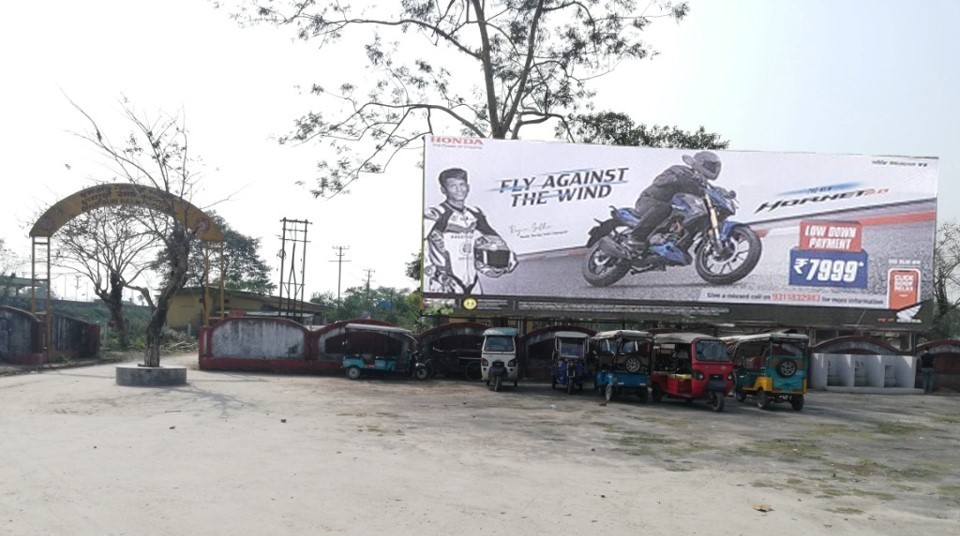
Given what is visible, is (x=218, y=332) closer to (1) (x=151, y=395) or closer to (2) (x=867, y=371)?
(1) (x=151, y=395)

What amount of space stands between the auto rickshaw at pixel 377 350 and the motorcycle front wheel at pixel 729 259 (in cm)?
1077

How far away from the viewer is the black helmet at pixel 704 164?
1114 inches

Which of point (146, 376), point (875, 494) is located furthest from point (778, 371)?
point (146, 376)

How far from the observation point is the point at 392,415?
625 inches

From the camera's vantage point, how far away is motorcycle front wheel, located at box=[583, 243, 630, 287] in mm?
27891

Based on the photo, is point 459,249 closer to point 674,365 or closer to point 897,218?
point 674,365

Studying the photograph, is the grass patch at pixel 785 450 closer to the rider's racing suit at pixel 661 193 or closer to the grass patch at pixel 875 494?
the grass patch at pixel 875 494

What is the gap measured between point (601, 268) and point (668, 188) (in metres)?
3.79

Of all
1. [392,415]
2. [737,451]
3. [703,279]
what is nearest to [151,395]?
[392,415]

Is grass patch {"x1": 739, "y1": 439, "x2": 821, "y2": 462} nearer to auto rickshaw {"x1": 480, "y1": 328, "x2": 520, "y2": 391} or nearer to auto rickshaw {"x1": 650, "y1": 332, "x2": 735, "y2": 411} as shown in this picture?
auto rickshaw {"x1": 650, "y1": 332, "x2": 735, "y2": 411}

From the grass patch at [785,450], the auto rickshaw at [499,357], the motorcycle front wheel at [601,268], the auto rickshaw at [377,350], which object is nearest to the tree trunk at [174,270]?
the auto rickshaw at [377,350]

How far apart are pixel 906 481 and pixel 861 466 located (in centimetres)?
111

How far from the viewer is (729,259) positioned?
28219mm

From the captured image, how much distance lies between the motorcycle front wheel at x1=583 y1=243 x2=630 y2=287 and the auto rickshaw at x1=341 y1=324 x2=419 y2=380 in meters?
6.69
